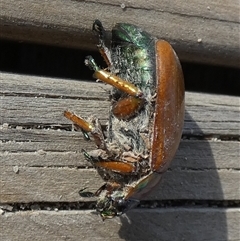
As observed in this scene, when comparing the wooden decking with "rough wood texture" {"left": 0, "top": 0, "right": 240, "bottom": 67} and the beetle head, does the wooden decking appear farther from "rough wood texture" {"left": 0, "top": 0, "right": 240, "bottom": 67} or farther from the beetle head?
the beetle head

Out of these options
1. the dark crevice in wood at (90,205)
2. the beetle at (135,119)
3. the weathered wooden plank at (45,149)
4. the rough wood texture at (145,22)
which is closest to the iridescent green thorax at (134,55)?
the beetle at (135,119)

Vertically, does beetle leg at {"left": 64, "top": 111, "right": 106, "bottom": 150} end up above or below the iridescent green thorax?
below

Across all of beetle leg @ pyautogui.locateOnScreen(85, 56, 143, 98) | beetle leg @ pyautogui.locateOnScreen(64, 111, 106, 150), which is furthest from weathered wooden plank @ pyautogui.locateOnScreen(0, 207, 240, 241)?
beetle leg @ pyautogui.locateOnScreen(85, 56, 143, 98)

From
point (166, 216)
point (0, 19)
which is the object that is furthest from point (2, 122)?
point (166, 216)

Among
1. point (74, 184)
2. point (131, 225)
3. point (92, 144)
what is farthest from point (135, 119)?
point (131, 225)

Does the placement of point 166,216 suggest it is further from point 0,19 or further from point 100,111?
point 0,19

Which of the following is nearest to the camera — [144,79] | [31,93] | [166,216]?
[144,79]
